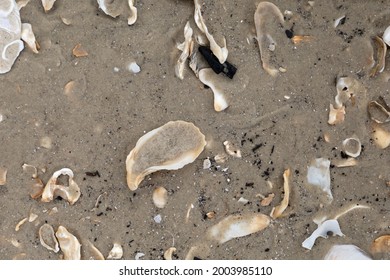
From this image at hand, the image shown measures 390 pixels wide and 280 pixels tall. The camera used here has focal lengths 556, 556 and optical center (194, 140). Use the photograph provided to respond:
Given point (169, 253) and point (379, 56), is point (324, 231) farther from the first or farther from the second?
point (379, 56)

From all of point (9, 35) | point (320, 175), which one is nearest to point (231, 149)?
point (320, 175)

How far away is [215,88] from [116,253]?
961 mm

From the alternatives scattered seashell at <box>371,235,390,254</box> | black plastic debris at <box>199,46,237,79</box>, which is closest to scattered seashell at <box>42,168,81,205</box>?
black plastic debris at <box>199,46,237,79</box>

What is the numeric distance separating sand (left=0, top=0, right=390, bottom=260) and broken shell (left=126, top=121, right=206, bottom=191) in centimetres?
7

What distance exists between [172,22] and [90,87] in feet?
1.73

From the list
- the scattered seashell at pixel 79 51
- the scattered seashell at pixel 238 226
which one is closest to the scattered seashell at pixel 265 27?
the scattered seashell at pixel 238 226

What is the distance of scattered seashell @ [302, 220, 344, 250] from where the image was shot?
2.76 m

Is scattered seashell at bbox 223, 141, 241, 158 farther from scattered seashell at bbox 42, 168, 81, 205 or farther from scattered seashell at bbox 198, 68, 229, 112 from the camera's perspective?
scattered seashell at bbox 42, 168, 81, 205

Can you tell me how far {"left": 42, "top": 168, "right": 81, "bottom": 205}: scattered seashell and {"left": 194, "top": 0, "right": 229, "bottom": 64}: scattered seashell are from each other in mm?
935

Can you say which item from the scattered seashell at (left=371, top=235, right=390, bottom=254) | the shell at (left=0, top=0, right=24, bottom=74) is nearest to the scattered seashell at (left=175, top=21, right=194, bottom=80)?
the shell at (left=0, top=0, right=24, bottom=74)

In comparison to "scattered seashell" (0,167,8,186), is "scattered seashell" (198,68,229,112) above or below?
above

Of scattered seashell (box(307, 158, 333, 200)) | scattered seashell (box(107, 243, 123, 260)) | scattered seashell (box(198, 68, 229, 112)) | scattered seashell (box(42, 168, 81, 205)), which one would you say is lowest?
scattered seashell (box(107, 243, 123, 260))

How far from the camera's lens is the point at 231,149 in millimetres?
2762
